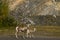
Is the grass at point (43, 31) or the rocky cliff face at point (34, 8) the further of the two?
the rocky cliff face at point (34, 8)

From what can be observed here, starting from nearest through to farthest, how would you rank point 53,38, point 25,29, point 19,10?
point 53,38 < point 25,29 < point 19,10

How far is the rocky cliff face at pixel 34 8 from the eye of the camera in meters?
15.1

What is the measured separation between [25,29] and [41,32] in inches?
29.3

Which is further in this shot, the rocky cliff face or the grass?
the rocky cliff face

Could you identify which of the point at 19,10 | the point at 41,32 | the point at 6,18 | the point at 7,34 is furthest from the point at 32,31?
the point at 19,10

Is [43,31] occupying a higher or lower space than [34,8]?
lower

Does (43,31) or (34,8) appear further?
(34,8)

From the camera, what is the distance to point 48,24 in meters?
14.2

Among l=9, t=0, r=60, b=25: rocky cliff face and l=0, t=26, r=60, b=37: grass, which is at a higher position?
l=9, t=0, r=60, b=25: rocky cliff face

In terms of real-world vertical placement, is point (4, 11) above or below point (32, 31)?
above

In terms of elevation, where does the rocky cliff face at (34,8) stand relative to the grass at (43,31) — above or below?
above

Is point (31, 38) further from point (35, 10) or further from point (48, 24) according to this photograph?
point (35, 10)

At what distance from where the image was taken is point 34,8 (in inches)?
608

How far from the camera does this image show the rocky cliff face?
1510 centimetres
